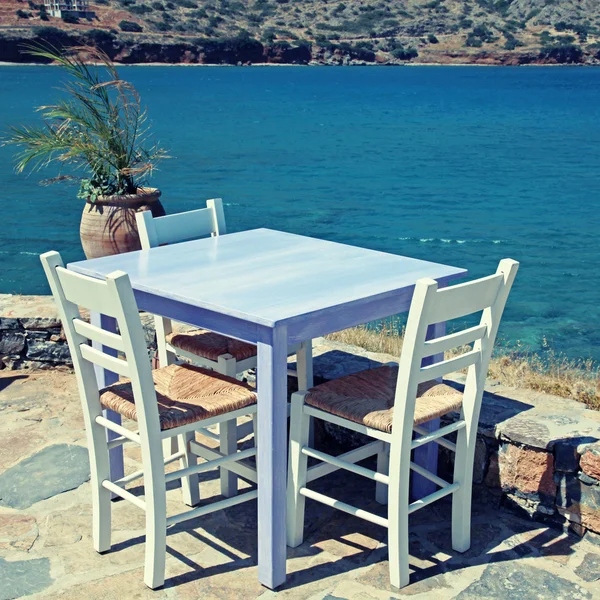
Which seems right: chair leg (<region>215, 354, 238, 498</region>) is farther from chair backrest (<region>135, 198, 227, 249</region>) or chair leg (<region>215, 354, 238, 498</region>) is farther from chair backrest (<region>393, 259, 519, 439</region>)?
chair backrest (<region>393, 259, 519, 439</region>)

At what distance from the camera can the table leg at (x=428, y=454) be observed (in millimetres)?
3889

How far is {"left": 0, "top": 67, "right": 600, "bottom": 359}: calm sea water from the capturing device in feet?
55.6

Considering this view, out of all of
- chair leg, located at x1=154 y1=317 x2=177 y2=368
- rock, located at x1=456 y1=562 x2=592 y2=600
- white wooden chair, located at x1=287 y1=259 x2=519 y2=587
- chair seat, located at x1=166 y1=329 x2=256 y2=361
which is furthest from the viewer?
chair leg, located at x1=154 y1=317 x2=177 y2=368

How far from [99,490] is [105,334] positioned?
0.69 meters

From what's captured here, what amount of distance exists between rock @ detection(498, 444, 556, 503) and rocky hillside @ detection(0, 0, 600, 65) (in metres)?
85.6

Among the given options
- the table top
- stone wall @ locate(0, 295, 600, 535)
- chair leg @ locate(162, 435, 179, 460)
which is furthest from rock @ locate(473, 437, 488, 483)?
chair leg @ locate(162, 435, 179, 460)

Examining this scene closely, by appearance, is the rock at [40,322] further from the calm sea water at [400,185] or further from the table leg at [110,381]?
the calm sea water at [400,185]

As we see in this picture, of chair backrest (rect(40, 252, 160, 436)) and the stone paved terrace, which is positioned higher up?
chair backrest (rect(40, 252, 160, 436))

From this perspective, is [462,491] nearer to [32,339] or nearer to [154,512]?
[154,512]

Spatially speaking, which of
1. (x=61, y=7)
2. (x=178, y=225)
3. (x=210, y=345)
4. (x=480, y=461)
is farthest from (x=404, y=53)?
(x=480, y=461)

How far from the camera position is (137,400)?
3227mm

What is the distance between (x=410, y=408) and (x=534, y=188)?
962 inches

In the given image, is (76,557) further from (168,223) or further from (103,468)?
(168,223)

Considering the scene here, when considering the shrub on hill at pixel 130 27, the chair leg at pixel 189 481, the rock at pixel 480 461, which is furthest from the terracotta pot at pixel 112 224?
the shrub on hill at pixel 130 27
